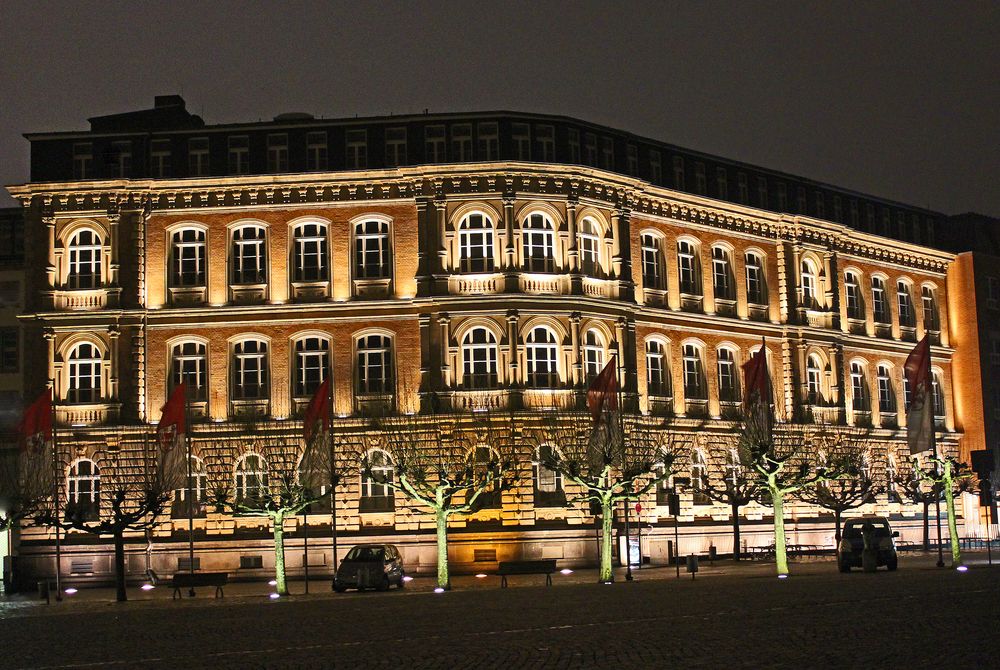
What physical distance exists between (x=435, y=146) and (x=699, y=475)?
68.4ft

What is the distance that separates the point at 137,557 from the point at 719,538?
27884 mm

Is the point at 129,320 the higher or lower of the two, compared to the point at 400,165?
lower

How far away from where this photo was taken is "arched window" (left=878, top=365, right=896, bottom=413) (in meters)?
85.8

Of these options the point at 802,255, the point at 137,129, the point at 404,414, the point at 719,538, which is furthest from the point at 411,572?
the point at 802,255

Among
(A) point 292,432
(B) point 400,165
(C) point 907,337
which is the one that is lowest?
(A) point 292,432

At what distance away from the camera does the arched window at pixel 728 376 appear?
75688 millimetres

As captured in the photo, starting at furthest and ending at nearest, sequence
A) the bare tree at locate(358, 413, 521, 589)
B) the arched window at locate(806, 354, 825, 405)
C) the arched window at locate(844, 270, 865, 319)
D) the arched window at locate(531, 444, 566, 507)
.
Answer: the arched window at locate(844, 270, 865, 319)
the arched window at locate(806, 354, 825, 405)
the arched window at locate(531, 444, 566, 507)
the bare tree at locate(358, 413, 521, 589)

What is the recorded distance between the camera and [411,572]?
64938 millimetres

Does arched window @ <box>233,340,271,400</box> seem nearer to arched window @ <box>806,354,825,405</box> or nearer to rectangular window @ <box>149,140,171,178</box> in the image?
rectangular window @ <box>149,140,171,178</box>

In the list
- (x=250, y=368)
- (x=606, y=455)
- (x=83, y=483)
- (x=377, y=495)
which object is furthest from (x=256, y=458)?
(x=606, y=455)

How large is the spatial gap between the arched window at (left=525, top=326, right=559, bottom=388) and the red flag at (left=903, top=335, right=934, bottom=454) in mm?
15697

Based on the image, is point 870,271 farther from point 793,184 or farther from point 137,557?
point 137,557

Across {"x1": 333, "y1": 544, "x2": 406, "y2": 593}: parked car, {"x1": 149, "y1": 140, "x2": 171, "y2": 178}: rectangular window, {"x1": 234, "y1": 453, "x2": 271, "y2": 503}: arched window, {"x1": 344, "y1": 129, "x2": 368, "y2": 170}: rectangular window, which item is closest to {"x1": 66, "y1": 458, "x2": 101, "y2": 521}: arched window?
{"x1": 234, "y1": 453, "x2": 271, "y2": 503}: arched window

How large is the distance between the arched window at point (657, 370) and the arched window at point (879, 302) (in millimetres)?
19298
